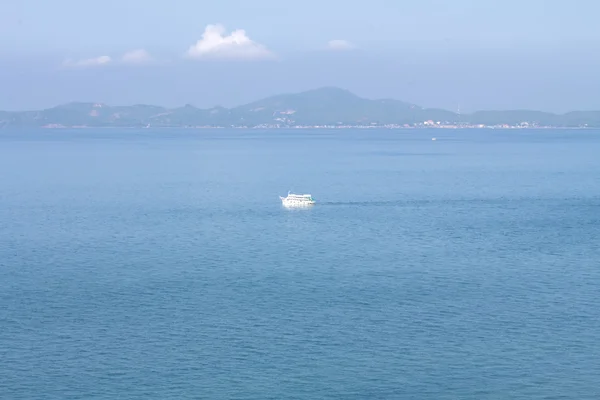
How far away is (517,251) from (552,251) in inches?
79.8

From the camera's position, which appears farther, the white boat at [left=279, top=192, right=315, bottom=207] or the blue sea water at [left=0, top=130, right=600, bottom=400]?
the white boat at [left=279, top=192, right=315, bottom=207]

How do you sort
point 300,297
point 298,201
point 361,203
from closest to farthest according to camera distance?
point 300,297 < point 298,201 < point 361,203

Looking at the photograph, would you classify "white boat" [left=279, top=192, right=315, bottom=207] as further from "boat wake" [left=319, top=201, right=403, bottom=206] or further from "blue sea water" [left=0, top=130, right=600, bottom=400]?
"boat wake" [left=319, top=201, right=403, bottom=206]

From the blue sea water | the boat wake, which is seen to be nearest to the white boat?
the blue sea water

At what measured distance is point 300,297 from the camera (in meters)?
39.4

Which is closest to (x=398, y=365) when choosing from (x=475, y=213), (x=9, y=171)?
(x=475, y=213)

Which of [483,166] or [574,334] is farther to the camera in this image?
[483,166]

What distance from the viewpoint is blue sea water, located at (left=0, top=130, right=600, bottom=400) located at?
29703 mm

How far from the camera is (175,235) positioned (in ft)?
186

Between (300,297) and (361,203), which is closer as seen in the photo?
(300,297)

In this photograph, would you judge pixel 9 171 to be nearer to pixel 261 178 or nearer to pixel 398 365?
pixel 261 178

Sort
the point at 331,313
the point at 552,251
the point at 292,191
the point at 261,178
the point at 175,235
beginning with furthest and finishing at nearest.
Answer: the point at 261,178, the point at 292,191, the point at 175,235, the point at 552,251, the point at 331,313

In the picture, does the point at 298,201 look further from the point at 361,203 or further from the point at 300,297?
the point at 300,297

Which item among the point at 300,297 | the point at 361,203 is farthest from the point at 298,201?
the point at 300,297
